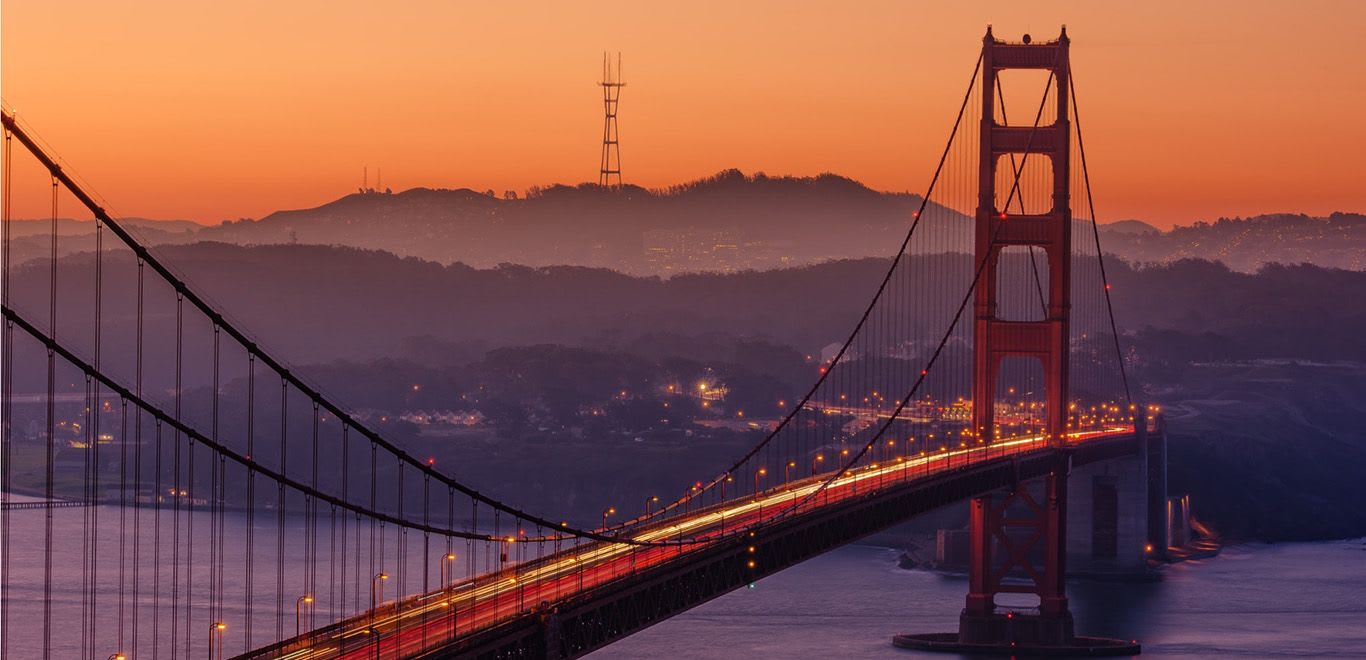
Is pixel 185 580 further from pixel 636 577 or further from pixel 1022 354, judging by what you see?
pixel 636 577

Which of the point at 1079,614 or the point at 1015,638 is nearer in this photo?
the point at 1015,638

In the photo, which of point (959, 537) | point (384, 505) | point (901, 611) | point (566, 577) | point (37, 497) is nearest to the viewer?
point (566, 577)

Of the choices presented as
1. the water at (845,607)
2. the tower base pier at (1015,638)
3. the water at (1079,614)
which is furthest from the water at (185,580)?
the tower base pier at (1015,638)

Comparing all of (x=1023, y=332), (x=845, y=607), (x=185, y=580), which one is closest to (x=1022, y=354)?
(x=1023, y=332)

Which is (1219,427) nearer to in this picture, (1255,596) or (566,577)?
(1255,596)

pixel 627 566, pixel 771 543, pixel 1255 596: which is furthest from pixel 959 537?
pixel 627 566

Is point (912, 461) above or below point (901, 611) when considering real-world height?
above

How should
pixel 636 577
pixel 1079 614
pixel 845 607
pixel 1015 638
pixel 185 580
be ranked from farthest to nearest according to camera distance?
1. pixel 185 580
2. pixel 845 607
3. pixel 1079 614
4. pixel 1015 638
5. pixel 636 577

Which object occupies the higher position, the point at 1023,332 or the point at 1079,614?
the point at 1023,332
